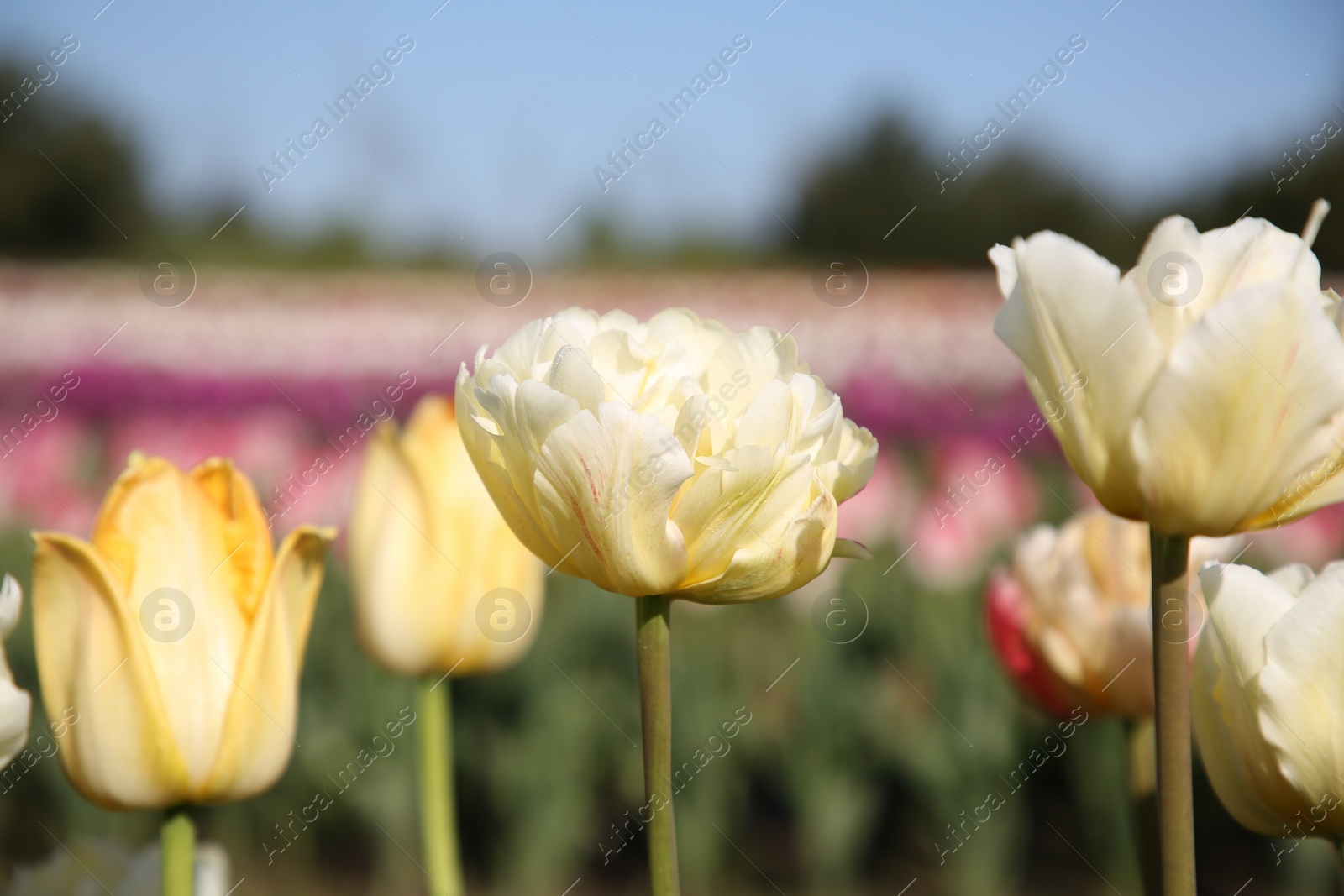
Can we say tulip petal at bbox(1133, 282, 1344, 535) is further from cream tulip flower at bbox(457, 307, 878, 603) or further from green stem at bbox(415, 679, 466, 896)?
green stem at bbox(415, 679, 466, 896)

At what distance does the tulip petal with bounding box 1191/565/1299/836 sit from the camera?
1.78 ft

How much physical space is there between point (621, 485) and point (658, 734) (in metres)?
0.12

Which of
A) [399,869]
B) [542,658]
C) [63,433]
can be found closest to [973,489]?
[542,658]

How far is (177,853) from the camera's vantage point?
0.58 meters

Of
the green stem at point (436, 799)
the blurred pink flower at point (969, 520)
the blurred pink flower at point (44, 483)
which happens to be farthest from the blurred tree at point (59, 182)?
the green stem at point (436, 799)

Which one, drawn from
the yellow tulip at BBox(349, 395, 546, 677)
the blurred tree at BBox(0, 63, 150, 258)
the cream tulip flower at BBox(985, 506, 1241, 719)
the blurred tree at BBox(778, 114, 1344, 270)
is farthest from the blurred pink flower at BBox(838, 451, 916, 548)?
the blurred tree at BBox(0, 63, 150, 258)

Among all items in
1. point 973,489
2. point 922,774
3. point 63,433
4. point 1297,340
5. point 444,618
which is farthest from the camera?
point 63,433

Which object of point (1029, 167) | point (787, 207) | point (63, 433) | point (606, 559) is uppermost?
point (63, 433)

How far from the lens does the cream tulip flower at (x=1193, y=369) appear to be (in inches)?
19.9

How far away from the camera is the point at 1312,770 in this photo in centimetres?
53

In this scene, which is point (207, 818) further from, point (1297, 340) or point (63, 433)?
point (1297, 340)

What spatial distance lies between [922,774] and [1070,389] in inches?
73.9

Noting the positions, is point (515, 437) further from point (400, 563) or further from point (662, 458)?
point (400, 563)

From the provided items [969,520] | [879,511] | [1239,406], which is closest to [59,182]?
[879,511]
